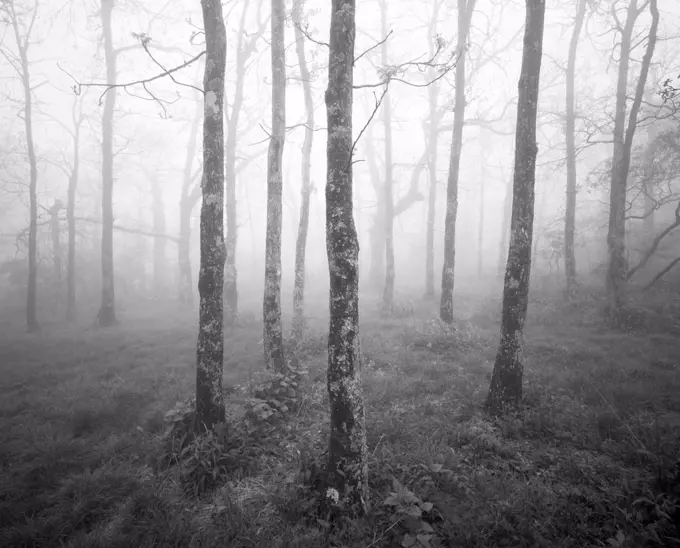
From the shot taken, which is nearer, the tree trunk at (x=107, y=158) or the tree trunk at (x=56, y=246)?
the tree trunk at (x=107, y=158)

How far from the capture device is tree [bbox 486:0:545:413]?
21.1 feet

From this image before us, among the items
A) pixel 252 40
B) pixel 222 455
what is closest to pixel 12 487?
pixel 222 455

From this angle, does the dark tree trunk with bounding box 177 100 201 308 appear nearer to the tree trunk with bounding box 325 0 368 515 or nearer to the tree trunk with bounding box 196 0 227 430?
the tree trunk with bounding box 196 0 227 430

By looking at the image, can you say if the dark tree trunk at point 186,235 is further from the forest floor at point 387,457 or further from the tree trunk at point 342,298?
the tree trunk at point 342,298

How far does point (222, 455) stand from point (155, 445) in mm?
1619

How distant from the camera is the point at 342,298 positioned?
13.6 ft

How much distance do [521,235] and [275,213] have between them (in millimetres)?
6079

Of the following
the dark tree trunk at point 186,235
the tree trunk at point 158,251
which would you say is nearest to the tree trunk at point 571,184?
the dark tree trunk at point 186,235

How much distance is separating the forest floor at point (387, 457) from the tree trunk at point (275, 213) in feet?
3.96

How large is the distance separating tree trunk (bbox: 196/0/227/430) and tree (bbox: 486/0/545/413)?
16.7 feet

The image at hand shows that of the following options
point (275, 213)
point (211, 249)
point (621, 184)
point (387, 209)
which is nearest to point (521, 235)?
point (211, 249)

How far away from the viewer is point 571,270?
49.0 ft

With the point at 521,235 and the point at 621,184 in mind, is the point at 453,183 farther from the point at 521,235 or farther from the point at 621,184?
the point at 521,235

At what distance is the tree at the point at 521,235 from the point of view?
6434 millimetres
